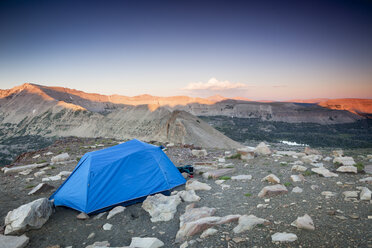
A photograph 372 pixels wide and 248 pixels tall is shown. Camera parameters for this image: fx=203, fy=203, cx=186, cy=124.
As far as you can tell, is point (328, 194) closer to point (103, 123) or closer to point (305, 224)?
point (305, 224)

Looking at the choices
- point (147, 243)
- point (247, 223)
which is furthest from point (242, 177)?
point (147, 243)

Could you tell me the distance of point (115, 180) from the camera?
709 cm

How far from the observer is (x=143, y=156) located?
803 centimetres

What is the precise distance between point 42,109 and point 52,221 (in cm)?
7630

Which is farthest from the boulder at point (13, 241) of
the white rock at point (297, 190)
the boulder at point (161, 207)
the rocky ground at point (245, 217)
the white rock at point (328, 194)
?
the white rock at point (328, 194)

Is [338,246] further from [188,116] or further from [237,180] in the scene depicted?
[188,116]

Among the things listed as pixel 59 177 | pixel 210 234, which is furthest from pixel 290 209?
pixel 59 177

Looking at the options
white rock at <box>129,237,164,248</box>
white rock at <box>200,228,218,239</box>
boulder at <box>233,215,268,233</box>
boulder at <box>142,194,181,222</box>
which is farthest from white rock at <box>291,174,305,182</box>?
white rock at <box>129,237,164,248</box>

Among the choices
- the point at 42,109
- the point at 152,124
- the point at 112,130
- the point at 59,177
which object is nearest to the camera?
the point at 59,177

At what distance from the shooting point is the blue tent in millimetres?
6660

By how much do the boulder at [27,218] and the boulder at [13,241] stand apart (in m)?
0.28

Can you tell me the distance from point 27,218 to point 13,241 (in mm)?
643

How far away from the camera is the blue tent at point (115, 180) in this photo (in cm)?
666

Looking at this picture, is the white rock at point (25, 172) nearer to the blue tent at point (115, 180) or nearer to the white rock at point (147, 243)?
the blue tent at point (115, 180)
